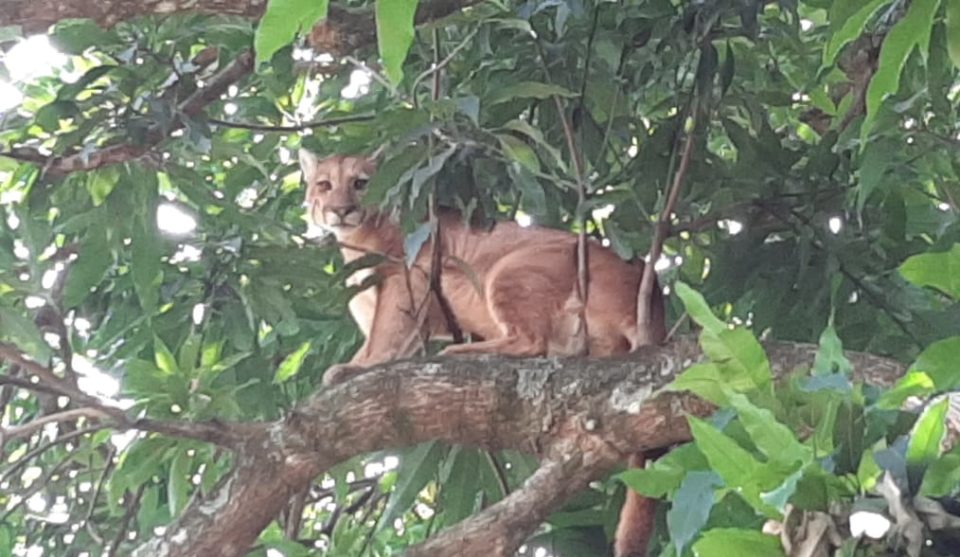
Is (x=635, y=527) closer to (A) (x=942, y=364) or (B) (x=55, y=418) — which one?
(B) (x=55, y=418)

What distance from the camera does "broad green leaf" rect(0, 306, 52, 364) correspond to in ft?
9.87

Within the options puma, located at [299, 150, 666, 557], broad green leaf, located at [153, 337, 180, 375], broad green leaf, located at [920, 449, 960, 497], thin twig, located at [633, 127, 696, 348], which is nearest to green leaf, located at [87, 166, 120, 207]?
broad green leaf, located at [153, 337, 180, 375]

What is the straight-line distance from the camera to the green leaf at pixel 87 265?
10.6 feet

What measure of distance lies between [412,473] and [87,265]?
822mm

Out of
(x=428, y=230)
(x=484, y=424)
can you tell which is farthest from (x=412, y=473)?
(x=428, y=230)

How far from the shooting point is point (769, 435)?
1486mm

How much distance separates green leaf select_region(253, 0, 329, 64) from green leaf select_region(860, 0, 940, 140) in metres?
0.79

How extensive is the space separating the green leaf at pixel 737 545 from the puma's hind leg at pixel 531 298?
231cm

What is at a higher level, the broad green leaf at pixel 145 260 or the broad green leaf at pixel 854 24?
the broad green leaf at pixel 854 24

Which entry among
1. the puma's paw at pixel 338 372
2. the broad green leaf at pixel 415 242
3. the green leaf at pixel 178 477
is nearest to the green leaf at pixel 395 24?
the broad green leaf at pixel 415 242

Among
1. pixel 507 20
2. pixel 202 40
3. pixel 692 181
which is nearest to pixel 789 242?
pixel 692 181

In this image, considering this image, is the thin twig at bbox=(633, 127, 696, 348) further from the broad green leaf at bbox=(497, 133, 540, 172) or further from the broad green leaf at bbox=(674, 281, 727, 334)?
the broad green leaf at bbox=(674, 281, 727, 334)

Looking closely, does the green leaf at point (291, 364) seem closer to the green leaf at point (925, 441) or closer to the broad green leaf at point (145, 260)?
the broad green leaf at point (145, 260)

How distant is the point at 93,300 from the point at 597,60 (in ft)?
4.64
